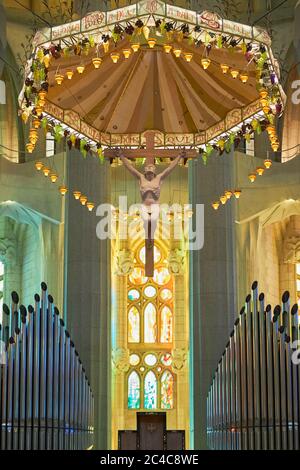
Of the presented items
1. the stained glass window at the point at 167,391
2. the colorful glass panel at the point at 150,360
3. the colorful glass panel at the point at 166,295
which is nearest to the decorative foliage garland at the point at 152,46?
the colorful glass panel at the point at 166,295

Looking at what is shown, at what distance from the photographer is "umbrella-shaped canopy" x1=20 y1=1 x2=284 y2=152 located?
1844 centimetres

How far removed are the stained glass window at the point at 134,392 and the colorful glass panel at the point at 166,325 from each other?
1400 mm

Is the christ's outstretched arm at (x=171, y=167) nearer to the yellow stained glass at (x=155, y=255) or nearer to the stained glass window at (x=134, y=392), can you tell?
the yellow stained glass at (x=155, y=255)

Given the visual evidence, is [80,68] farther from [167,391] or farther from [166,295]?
[167,391]

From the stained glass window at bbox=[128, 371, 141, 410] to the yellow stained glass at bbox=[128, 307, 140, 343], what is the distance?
106cm

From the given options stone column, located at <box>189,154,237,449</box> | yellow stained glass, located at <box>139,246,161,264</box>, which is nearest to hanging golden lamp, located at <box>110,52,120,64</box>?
stone column, located at <box>189,154,237,449</box>

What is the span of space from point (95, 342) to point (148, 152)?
24.6 ft

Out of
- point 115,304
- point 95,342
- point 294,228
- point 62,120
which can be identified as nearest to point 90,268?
point 95,342

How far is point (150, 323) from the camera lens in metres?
32.1

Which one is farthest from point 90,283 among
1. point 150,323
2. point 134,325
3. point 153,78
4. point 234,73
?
point 234,73

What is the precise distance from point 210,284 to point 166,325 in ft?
16.4

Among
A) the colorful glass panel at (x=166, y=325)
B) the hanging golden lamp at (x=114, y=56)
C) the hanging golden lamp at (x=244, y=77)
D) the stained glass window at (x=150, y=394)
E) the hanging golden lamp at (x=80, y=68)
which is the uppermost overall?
the hanging golden lamp at (x=114, y=56)

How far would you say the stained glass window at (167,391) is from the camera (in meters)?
31.3
